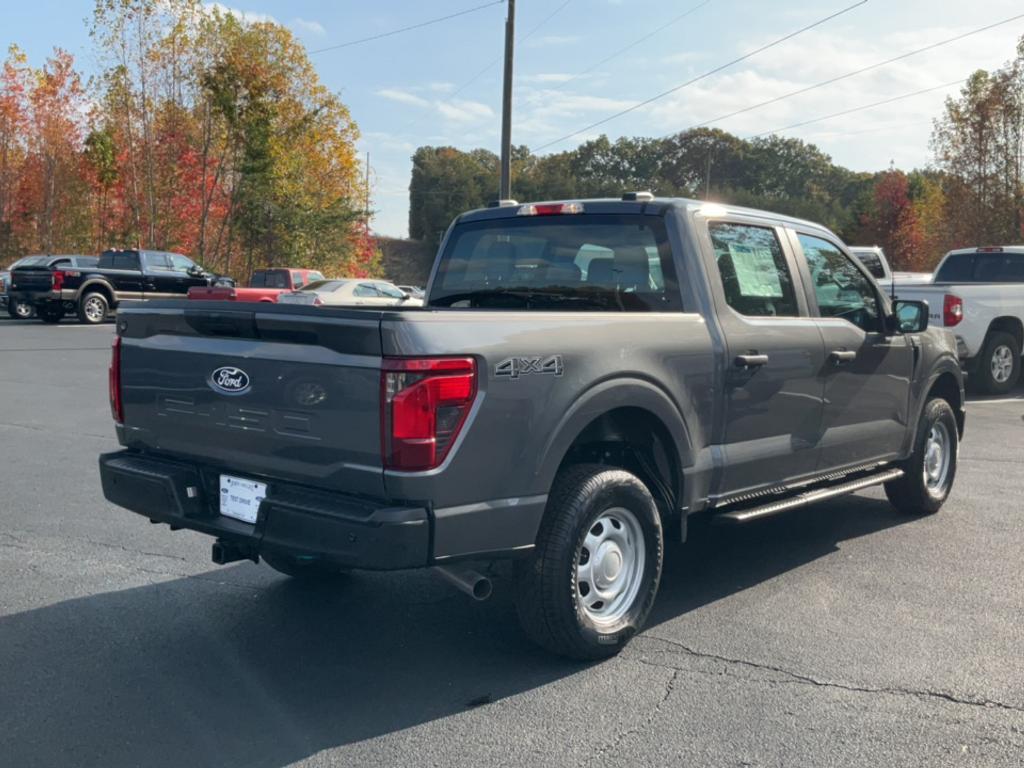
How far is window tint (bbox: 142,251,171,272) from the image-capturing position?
27.0m

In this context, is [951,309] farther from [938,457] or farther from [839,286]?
[839,286]

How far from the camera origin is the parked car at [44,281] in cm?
2545

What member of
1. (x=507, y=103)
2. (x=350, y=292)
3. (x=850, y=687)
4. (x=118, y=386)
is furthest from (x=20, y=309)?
(x=850, y=687)

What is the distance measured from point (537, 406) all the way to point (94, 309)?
81.3ft

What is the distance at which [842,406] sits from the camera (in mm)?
5742

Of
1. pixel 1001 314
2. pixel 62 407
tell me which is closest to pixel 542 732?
pixel 62 407

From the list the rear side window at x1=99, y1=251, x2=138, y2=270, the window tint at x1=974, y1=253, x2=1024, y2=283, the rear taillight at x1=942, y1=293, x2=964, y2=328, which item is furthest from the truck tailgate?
the rear side window at x1=99, y1=251, x2=138, y2=270

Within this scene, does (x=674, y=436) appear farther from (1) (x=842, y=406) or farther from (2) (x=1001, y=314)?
(2) (x=1001, y=314)

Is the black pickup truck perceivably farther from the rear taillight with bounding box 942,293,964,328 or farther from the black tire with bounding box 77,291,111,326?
the rear taillight with bounding box 942,293,964,328

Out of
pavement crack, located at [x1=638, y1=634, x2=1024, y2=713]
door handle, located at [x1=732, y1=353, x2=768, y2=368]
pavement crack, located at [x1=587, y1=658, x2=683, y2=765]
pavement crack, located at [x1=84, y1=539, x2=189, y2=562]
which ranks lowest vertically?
pavement crack, located at [x1=84, y1=539, x2=189, y2=562]

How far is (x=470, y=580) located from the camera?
12.8ft

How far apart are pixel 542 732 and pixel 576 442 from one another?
1.21m

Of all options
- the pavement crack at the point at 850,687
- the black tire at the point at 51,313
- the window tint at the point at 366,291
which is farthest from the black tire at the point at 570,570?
the black tire at the point at 51,313

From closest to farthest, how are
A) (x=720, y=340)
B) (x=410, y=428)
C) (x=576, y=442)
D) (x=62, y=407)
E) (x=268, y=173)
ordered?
(x=410, y=428)
(x=576, y=442)
(x=720, y=340)
(x=62, y=407)
(x=268, y=173)
